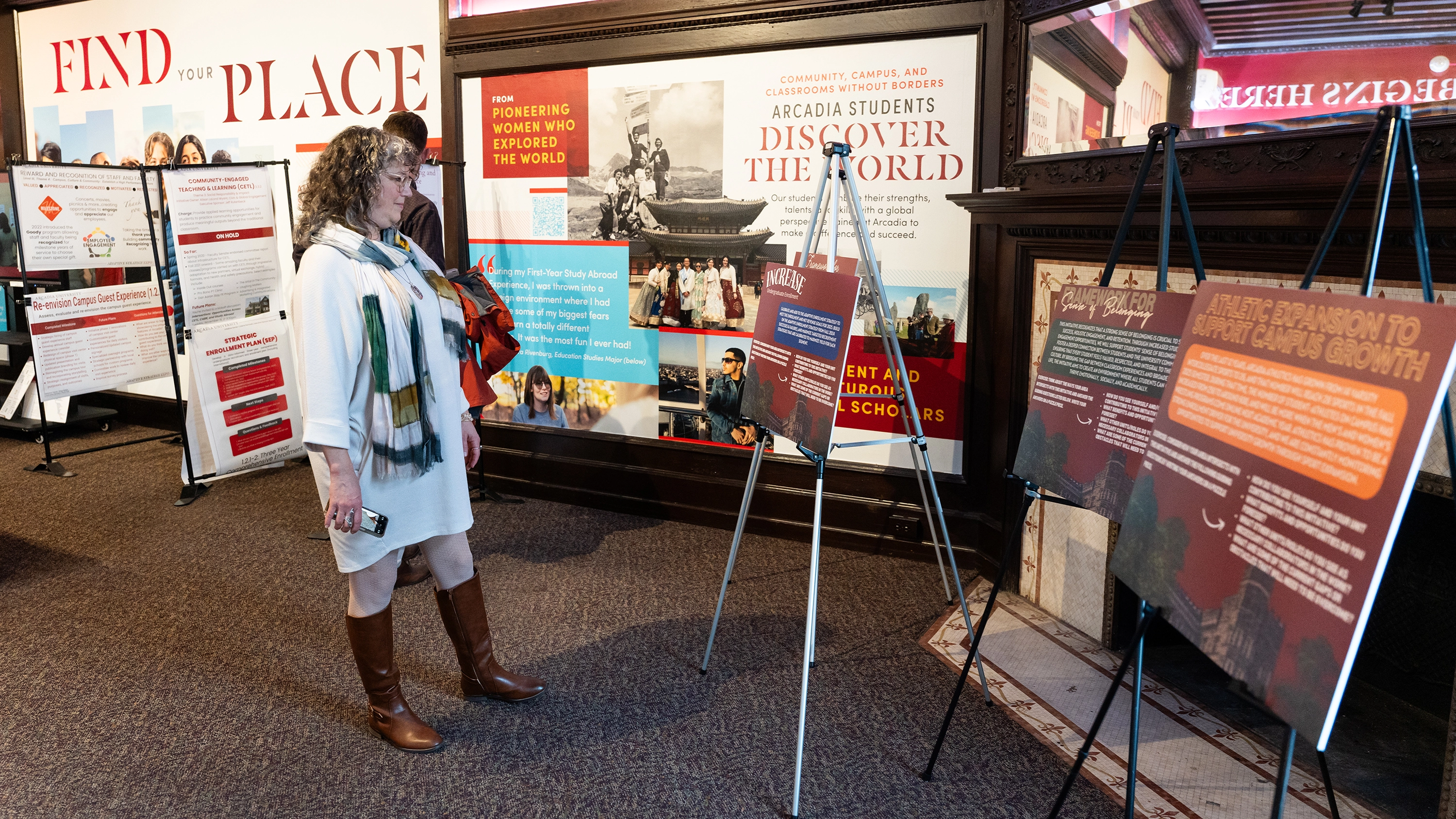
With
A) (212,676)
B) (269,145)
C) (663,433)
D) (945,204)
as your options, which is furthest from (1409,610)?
(269,145)

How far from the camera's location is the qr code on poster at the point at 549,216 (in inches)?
175

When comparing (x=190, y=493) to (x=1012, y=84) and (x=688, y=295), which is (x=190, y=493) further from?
(x=1012, y=84)

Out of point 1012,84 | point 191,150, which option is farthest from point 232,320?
point 1012,84

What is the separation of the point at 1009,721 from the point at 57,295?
4.82 meters

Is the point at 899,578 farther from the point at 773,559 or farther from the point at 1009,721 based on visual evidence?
→ the point at 1009,721

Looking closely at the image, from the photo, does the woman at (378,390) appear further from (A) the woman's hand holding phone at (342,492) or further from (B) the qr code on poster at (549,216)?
(B) the qr code on poster at (549,216)

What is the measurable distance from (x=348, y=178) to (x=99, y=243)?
3.71 meters

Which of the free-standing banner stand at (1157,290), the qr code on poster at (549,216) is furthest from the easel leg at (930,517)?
the qr code on poster at (549,216)

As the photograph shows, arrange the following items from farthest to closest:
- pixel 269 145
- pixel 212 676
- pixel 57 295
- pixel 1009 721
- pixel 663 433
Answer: pixel 269 145
pixel 57 295
pixel 663 433
pixel 212 676
pixel 1009 721

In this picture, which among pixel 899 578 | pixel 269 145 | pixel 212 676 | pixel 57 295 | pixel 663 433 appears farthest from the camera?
pixel 269 145

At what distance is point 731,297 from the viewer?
13.6 feet

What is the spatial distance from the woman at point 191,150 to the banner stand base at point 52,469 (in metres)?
1.86

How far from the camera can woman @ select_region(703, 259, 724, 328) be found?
13.7 feet

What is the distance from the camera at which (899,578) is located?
3695mm
